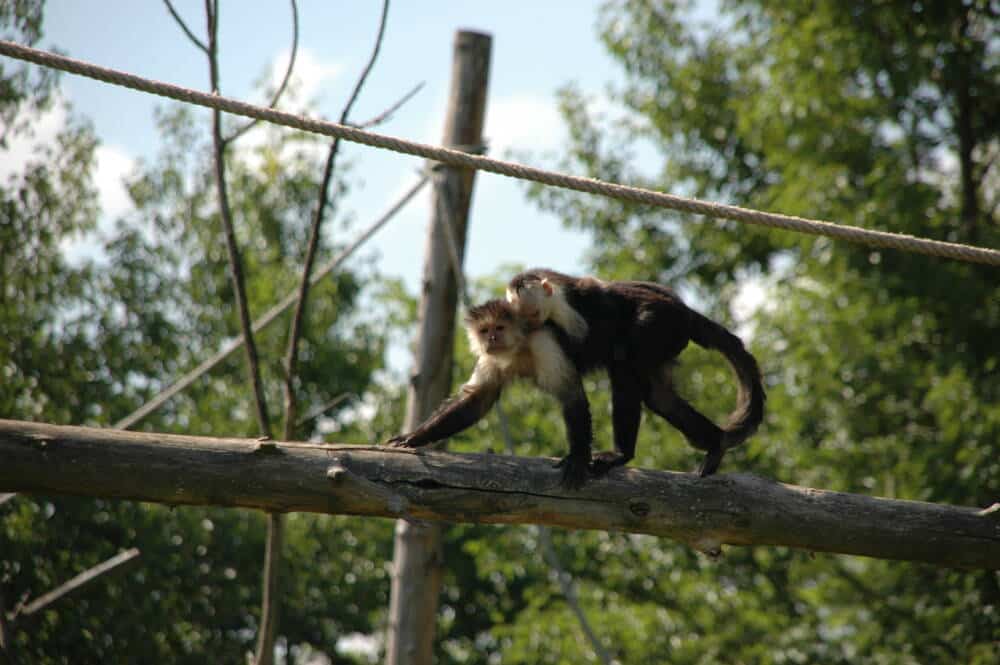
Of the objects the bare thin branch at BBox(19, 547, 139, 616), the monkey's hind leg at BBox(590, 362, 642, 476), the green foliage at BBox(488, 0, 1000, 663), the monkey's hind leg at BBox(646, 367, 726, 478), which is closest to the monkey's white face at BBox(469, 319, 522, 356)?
the monkey's hind leg at BBox(590, 362, 642, 476)

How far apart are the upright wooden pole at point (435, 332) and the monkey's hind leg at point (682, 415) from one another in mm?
1387

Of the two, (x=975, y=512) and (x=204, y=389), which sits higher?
(x=975, y=512)

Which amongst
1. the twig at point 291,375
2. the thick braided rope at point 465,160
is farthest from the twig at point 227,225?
the thick braided rope at point 465,160

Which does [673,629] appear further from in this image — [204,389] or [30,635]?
[204,389]

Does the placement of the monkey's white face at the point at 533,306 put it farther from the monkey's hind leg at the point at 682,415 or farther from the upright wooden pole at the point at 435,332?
the upright wooden pole at the point at 435,332

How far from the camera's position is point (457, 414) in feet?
17.1

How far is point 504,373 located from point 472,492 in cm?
139

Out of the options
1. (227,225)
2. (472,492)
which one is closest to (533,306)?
(472,492)

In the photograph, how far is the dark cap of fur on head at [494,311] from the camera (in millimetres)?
5480

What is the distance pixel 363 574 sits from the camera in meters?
18.5

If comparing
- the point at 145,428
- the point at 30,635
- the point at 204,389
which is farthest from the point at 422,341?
the point at 204,389

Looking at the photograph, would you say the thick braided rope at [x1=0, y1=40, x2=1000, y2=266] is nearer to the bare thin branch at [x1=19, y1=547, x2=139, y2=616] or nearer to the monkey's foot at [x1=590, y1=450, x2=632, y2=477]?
the monkey's foot at [x1=590, y1=450, x2=632, y2=477]

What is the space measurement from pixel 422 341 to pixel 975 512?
332cm

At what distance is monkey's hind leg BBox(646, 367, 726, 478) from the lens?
5.60 m
